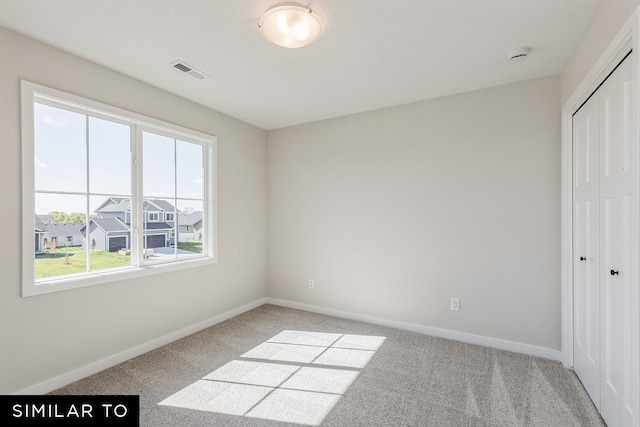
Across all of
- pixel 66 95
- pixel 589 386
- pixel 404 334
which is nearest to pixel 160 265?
pixel 66 95

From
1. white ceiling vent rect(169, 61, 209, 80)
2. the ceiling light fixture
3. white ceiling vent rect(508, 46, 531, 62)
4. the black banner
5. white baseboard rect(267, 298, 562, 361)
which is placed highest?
white ceiling vent rect(169, 61, 209, 80)

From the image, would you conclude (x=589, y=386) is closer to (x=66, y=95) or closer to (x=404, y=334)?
(x=404, y=334)

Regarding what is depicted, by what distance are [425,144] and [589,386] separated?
2.42 meters

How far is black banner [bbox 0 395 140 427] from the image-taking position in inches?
57.8

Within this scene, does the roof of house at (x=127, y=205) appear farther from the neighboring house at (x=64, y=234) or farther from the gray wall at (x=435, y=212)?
the gray wall at (x=435, y=212)

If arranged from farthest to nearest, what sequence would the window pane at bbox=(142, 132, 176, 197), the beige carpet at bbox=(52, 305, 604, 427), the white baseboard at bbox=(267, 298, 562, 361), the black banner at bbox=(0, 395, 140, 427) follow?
1. the window pane at bbox=(142, 132, 176, 197)
2. the white baseboard at bbox=(267, 298, 562, 361)
3. the beige carpet at bbox=(52, 305, 604, 427)
4. the black banner at bbox=(0, 395, 140, 427)

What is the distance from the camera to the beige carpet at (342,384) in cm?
192

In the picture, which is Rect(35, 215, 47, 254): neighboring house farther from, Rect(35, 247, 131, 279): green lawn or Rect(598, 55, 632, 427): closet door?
Rect(598, 55, 632, 427): closet door

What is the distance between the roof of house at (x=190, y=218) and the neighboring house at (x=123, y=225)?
0.31ft

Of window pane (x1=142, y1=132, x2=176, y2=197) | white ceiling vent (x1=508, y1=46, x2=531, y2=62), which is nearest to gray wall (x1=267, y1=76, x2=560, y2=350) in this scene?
white ceiling vent (x1=508, y1=46, x2=531, y2=62)

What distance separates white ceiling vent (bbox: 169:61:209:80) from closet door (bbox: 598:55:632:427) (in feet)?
9.65

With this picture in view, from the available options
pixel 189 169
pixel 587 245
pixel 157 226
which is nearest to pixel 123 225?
pixel 157 226

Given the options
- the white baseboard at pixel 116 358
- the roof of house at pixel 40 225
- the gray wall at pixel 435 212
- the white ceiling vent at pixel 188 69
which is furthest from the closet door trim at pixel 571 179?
the roof of house at pixel 40 225

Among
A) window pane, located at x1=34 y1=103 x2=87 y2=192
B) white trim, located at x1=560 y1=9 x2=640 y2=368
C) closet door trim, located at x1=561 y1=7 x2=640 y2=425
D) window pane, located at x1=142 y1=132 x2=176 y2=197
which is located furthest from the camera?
window pane, located at x1=142 y1=132 x2=176 y2=197
